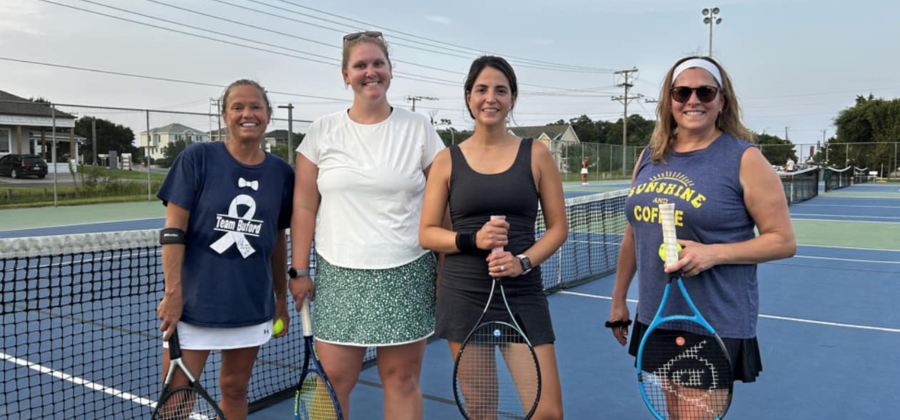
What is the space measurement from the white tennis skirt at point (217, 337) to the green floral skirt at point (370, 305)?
0.78ft

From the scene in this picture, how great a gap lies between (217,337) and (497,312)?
100 centimetres

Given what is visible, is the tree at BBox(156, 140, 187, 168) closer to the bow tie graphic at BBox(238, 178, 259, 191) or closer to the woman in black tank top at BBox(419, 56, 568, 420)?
the bow tie graphic at BBox(238, 178, 259, 191)

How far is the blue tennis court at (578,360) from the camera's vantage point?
3559 mm

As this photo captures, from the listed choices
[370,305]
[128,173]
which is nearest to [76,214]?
[128,173]

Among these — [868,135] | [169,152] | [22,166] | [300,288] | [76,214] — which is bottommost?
[76,214]

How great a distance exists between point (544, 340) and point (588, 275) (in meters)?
5.52

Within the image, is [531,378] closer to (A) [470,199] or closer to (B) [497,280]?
(B) [497,280]

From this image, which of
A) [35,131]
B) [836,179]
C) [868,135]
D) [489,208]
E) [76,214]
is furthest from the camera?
[868,135]

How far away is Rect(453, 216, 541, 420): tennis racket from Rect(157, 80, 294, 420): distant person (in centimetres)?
80

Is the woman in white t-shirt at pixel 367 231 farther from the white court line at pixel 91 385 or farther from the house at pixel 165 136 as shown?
the house at pixel 165 136

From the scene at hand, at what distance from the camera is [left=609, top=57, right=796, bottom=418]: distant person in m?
1.92

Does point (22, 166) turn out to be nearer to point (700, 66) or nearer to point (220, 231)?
point (220, 231)

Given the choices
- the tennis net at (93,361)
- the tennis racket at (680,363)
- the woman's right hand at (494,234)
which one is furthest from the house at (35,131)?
the tennis racket at (680,363)

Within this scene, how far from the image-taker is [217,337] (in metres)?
2.35
